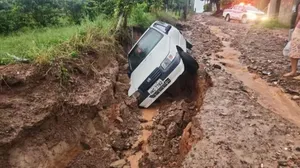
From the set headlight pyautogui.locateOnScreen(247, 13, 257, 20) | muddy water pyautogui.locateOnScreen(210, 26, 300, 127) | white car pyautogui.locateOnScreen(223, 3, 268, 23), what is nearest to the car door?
white car pyautogui.locateOnScreen(223, 3, 268, 23)

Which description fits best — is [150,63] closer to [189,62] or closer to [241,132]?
[189,62]

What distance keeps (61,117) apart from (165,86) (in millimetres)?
2890

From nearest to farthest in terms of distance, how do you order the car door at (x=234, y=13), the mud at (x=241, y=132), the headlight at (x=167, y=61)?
the mud at (x=241, y=132)
the headlight at (x=167, y=61)
the car door at (x=234, y=13)

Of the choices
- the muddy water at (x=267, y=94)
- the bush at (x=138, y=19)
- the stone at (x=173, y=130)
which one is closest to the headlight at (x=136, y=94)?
the stone at (x=173, y=130)

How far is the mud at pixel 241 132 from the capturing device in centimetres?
375

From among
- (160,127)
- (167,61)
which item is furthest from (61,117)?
(167,61)

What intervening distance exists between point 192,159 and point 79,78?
2.88m

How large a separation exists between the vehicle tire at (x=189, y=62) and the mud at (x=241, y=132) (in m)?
0.89

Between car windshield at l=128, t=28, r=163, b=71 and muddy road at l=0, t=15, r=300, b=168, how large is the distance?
70 cm

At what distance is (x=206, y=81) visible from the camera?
Answer: 709cm

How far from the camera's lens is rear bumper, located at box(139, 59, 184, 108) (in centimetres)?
688

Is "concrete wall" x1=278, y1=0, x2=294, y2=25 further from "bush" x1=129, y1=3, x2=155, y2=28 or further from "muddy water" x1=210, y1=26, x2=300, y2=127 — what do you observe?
"bush" x1=129, y1=3, x2=155, y2=28

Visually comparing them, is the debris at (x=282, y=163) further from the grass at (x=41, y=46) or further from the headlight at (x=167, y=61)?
the grass at (x=41, y=46)

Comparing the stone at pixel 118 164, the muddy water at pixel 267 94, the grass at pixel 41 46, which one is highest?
the grass at pixel 41 46
